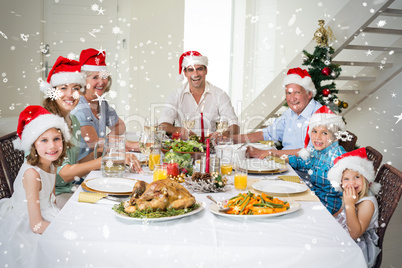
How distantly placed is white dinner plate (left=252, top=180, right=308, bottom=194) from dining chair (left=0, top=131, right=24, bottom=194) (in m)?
1.20

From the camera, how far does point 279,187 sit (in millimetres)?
1815

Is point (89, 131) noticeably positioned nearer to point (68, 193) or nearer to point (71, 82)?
point (71, 82)

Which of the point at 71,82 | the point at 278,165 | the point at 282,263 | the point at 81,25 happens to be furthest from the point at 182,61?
the point at 282,263

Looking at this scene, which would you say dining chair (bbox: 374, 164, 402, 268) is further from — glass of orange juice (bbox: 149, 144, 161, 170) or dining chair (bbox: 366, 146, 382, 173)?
glass of orange juice (bbox: 149, 144, 161, 170)

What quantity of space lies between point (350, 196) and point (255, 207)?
640 millimetres

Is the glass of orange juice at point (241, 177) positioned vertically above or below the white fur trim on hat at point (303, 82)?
below

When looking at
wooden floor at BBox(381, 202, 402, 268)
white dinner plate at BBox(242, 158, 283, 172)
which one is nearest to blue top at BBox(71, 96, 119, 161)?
white dinner plate at BBox(242, 158, 283, 172)

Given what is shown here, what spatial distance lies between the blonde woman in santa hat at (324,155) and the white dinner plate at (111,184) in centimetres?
106

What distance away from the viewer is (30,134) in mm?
1909

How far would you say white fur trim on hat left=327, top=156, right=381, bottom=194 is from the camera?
1997 millimetres

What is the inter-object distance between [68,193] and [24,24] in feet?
12.7

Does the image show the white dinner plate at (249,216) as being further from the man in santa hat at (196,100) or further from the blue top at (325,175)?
the man in santa hat at (196,100)

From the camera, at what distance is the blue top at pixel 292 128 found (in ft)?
10.3

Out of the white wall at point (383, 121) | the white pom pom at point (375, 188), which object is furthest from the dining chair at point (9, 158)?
the white wall at point (383, 121)
